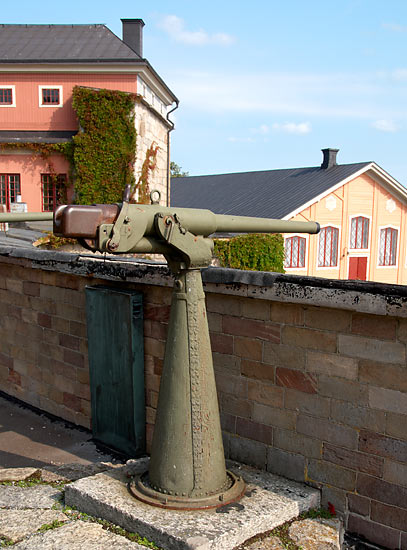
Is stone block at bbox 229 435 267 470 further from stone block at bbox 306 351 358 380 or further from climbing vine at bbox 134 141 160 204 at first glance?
climbing vine at bbox 134 141 160 204

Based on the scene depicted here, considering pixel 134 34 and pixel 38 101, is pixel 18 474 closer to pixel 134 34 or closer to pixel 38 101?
pixel 38 101

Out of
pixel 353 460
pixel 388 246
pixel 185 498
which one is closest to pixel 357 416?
pixel 353 460

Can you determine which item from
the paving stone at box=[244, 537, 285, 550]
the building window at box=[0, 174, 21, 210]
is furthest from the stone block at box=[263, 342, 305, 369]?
the building window at box=[0, 174, 21, 210]

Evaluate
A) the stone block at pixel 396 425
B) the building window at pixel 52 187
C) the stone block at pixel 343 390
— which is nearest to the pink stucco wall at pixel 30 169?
the building window at pixel 52 187

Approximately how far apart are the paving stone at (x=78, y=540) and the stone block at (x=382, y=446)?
1.77 metres

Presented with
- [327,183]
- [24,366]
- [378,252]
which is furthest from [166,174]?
[24,366]

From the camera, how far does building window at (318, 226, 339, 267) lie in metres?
26.5

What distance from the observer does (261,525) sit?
12.8ft

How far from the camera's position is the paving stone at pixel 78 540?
375 centimetres

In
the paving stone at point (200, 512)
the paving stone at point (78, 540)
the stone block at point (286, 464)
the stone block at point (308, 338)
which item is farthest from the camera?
the stone block at point (286, 464)

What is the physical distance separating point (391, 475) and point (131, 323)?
2.90m

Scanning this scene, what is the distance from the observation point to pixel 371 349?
4.14 metres

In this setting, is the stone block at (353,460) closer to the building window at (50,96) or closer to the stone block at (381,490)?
the stone block at (381,490)

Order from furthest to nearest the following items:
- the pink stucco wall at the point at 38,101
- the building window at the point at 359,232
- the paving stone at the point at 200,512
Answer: the building window at the point at 359,232, the pink stucco wall at the point at 38,101, the paving stone at the point at 200,512
